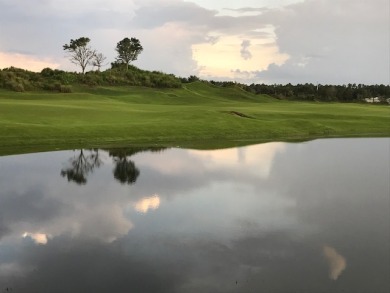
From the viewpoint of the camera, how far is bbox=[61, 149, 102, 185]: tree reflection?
27297mm

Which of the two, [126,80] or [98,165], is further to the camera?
[126,80]

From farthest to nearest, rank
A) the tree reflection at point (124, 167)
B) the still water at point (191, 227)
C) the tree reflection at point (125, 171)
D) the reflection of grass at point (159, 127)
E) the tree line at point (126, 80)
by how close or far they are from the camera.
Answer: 1. the tree line at point (126, 80)
2. the reflection of grass at point (159, 127)
3. the tree reflection at point (124, 167)
4. the tree reflection at point (125, 171)
5. the still water at point (191, 227)

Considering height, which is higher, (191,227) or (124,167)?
(191,227)

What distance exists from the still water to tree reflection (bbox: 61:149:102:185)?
12cm

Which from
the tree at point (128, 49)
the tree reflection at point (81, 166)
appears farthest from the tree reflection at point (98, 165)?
the tree at point (128, 49)

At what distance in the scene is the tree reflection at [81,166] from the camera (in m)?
27.3

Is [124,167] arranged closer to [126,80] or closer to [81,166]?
[81,166]

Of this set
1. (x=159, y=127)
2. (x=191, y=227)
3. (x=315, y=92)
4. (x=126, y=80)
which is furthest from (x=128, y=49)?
(x=191, y=227)

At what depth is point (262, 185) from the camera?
85.8ft

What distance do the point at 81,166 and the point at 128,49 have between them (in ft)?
383

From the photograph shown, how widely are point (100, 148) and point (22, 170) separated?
428 inches

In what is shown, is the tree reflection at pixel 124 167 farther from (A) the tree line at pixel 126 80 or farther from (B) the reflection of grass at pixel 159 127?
(A) the tree line at pixel 126 80

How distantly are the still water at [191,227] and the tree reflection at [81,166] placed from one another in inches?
4.9

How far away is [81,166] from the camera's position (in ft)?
101
